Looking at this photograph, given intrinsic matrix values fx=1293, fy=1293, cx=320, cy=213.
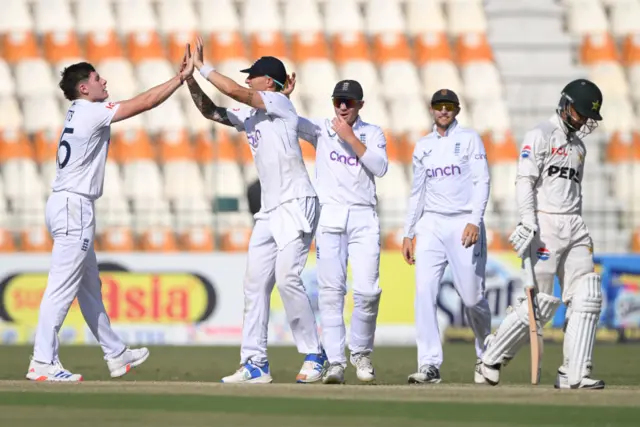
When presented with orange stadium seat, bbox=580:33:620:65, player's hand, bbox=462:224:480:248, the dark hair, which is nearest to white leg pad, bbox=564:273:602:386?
player's hand, bbox=462:224:480:248

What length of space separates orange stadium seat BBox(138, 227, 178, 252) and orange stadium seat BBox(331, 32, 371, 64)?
5.17m

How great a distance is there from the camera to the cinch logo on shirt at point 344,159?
9109mm

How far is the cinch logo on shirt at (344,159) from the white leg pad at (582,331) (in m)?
1.86

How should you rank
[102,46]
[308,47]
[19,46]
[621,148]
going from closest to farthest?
[621,148]
[19,46]
[102,46]
[308,47]

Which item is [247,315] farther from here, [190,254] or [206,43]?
[206,43]

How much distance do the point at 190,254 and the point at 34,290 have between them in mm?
1944

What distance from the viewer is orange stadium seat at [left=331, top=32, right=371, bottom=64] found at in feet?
67.7

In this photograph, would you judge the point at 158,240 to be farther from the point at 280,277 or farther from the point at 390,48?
the point at 280,277

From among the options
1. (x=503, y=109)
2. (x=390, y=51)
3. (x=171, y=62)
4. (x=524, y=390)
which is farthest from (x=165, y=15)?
(x=524, y=390)

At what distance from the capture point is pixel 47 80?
19.9m

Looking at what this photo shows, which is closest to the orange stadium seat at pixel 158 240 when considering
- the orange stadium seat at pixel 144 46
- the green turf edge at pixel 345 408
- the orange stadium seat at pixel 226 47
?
the orange stadium seat at pixel 226 47

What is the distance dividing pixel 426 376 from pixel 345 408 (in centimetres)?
204

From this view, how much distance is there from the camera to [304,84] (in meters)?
20.3

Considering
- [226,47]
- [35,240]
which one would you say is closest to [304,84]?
[226,47]
